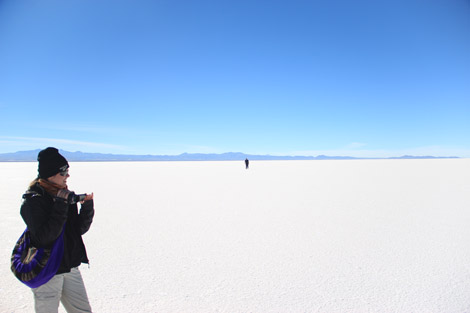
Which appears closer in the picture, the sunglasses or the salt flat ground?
the sunglasses

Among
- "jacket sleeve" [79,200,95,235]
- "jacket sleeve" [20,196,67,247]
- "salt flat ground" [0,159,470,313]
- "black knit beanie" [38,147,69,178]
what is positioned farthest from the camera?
"salt flat ground" [0,159,470,313]

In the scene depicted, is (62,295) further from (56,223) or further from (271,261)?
(271,261)

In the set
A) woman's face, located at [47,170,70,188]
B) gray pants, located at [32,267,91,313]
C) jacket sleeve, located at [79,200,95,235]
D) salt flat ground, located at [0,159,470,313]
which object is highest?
woman's face, located at [47,170,70,188]

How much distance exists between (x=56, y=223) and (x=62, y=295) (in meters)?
0.65

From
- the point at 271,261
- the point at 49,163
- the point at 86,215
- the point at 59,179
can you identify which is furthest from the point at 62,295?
the point at 271,261

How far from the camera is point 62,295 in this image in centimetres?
210

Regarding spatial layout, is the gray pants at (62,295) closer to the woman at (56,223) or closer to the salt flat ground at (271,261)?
the woman at (56,223)

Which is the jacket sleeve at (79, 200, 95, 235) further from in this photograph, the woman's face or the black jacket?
the woman's face

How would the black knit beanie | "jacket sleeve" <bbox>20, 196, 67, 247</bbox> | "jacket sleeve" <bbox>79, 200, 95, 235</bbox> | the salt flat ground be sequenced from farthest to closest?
1. the salt flat ground
2. "jacket sleeve" <bbox>79, 200, 95, 235</bbox>
3. the black knit beanie
4. "jacket sleeve" <bbox>20, 196, 67, 247</bbox>

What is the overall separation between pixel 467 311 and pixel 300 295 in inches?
67.3

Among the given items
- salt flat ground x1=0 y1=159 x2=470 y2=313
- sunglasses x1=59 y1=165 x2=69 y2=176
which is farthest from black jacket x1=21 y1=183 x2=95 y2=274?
salt flat ground x1=0 y1=159 x2=470 y2=313

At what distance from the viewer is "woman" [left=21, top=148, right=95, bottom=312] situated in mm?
1813

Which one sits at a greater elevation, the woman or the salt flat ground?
the woman

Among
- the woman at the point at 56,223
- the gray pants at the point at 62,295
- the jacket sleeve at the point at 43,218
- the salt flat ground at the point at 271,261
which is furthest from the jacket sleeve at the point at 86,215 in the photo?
the salt flat ground at the point at 271,261
